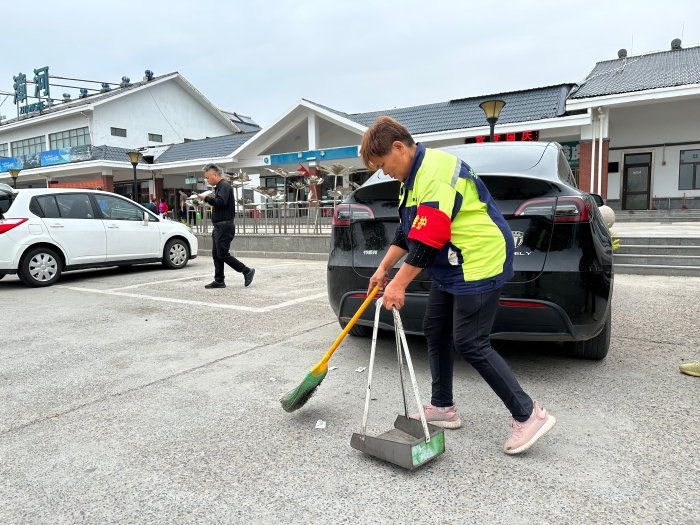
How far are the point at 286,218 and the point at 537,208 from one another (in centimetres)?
924

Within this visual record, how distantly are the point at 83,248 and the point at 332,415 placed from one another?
6928mm

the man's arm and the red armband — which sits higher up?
the man's arm

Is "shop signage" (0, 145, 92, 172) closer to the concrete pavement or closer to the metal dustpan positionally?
the concrete pavement

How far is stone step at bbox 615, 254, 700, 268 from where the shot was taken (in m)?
8.02

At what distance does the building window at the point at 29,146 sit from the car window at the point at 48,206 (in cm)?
3089

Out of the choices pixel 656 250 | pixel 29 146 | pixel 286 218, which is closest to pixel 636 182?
pixel 656 250

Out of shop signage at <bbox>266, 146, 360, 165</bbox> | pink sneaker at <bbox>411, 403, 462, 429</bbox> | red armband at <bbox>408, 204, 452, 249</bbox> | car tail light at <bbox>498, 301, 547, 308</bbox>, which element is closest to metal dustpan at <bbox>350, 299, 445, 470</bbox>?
pink sneaker at <bbox>411, 403, 462, 429</bbox>

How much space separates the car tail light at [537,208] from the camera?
3035 mm

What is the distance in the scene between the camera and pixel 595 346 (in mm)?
3555

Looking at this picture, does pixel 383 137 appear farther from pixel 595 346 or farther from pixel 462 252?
pixel 595 346

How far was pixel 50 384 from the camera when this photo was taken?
11.3 feet

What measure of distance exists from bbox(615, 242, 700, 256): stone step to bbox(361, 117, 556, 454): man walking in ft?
24.2

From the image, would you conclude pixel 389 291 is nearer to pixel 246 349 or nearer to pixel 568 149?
pixel 246 349

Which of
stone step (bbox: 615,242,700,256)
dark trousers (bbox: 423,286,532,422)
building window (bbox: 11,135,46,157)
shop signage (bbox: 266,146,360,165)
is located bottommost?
stone step (bbox: 615,242,700,256)
